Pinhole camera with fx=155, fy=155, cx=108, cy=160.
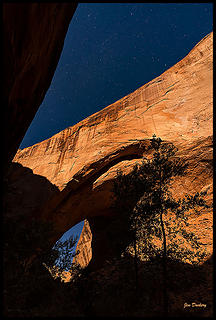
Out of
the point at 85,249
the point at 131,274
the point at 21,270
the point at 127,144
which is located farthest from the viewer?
the point at 85,249

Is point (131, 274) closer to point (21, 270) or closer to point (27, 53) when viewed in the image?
point (21, 270)

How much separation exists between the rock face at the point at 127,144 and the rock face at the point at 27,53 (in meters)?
7.18

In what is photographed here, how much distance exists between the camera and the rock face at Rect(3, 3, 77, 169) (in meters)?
5.30

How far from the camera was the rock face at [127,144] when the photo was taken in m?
13.4

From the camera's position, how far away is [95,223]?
827 inches

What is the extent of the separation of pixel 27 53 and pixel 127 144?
10.8m

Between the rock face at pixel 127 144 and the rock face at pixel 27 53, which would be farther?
the rock face at pixel 127 144

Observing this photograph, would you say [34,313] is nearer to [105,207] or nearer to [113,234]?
[113,234]

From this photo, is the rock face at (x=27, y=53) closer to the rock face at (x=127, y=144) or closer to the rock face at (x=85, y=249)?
the rock face at (x=127, y=144)

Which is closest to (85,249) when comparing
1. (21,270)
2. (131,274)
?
(131,274)

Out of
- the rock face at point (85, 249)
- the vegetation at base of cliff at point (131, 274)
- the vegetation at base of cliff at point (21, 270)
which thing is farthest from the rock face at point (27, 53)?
the rock face at point (85, 249)

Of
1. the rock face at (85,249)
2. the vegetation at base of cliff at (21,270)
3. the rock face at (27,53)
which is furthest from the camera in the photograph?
the rock face at (85,249)

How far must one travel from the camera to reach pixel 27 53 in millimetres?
6445

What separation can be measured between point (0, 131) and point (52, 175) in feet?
32.5
